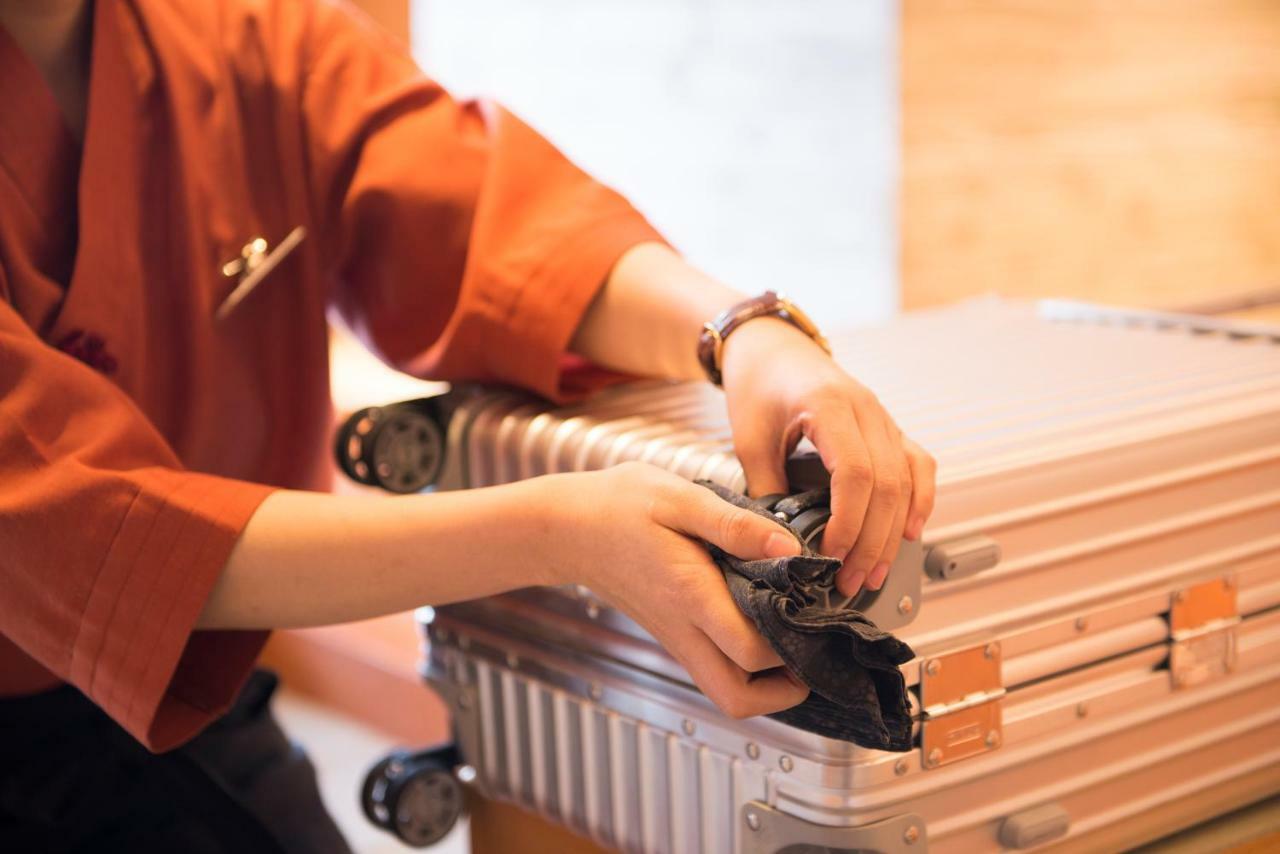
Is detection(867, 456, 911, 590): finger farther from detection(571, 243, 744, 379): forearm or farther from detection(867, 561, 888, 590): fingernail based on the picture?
detection(571, 243, 744, 379): forearm

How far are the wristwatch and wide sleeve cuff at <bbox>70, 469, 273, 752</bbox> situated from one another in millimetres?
213

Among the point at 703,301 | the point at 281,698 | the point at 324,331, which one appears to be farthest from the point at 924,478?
the point at 281,698

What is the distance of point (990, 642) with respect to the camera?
0.57m

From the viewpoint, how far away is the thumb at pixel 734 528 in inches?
19.3

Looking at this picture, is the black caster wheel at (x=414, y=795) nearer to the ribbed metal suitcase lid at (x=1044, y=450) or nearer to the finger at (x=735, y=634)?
the ribbed metal suitcase lid at (x=1044, y=450)

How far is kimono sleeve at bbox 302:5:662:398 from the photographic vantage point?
0.73 m

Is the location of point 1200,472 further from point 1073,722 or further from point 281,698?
point 281,698

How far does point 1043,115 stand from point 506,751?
56.9 inches

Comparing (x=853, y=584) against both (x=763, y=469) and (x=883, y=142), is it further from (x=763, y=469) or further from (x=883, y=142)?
(x=883, y=142)

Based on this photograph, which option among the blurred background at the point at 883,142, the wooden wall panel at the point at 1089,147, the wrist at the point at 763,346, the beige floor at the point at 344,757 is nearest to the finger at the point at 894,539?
the wrist at the point at 763,346

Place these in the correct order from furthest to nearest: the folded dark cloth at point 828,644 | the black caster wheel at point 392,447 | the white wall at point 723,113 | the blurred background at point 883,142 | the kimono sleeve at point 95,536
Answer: the white wall at point 723,113, the blurred background at point 883,142, the black caster wheel at point 392,447, the kimono sleeve at point 95,536, the folded dark cloth at point 828,644

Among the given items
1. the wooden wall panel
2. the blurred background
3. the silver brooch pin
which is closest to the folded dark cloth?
the silver brooch pin

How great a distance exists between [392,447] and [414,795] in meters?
0.19

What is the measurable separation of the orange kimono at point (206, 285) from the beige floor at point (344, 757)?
2.28 feet
